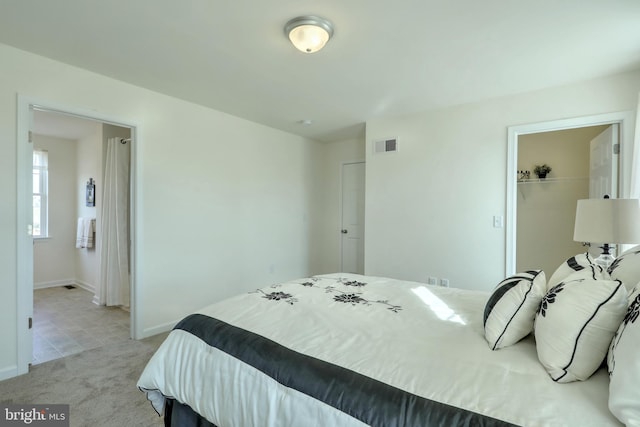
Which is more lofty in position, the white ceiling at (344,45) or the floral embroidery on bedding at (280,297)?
the white ceiling at (344,45)

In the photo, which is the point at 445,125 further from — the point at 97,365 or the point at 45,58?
the point at 97,365

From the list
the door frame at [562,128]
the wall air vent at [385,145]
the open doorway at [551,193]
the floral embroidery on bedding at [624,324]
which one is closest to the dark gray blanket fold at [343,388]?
the floral embroidery on bedding at [624,324]

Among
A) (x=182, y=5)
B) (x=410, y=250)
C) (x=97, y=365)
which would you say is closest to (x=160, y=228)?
(x=97, y=365)

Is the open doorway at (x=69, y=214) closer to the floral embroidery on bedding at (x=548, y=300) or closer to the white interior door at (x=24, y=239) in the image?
the white interior door at (x=24, y=239)

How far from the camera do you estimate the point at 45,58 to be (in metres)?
2.46

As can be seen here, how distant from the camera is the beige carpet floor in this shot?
1.89 m

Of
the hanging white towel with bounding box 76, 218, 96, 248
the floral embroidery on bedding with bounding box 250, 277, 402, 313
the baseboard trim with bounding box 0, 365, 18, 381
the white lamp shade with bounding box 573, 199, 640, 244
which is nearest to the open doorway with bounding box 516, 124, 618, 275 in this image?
the white lamp shade with bounding box 573, 199, 640, 244

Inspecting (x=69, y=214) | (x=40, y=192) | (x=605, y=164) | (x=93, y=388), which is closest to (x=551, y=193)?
(x=605, y=164)

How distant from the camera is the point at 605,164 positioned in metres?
2.88

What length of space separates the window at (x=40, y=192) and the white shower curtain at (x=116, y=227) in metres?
1.83

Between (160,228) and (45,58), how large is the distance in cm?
163

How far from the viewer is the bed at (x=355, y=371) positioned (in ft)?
3.01

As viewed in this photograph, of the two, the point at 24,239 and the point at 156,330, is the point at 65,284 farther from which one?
the point at 24,239

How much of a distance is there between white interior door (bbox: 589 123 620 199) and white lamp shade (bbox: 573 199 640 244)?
1.00 m
